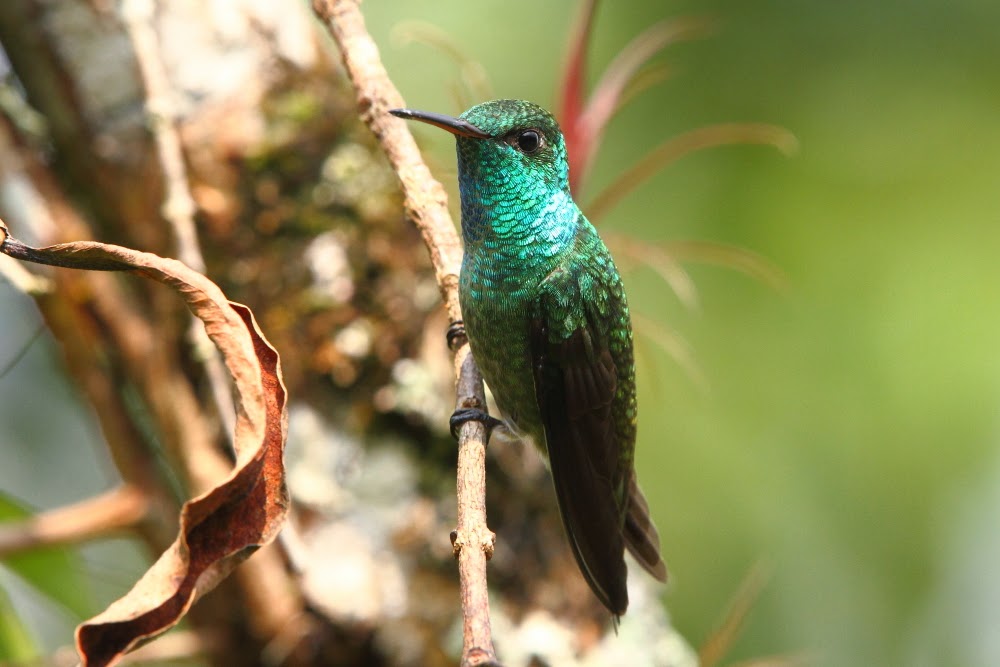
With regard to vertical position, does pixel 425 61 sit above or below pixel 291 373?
above

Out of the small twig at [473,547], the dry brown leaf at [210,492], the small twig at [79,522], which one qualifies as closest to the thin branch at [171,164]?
the small twig at [79,522]

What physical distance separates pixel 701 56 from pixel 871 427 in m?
1.92

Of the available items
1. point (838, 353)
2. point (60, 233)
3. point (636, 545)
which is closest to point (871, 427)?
→ point (838, 353)

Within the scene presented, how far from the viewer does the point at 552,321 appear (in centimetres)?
225

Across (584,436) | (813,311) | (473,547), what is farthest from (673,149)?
(813,311)

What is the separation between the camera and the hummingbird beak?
5.72 feet

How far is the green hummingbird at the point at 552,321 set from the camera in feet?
6.99

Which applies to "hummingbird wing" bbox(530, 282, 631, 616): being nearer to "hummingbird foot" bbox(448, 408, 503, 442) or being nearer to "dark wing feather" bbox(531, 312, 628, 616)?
"dark wing feather" bbox(531, 312, 628, 616)

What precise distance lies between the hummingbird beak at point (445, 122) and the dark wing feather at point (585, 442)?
1.57ft

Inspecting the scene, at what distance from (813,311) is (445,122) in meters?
3.01

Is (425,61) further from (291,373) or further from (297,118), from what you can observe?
(291,373)

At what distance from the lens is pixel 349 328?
251 cm

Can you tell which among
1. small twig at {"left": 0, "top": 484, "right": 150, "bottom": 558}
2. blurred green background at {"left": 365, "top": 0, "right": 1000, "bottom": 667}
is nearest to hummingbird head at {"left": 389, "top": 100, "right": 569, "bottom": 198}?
small twig at {"left": 0, "top": 484, "right": 150, "bottom": 558}

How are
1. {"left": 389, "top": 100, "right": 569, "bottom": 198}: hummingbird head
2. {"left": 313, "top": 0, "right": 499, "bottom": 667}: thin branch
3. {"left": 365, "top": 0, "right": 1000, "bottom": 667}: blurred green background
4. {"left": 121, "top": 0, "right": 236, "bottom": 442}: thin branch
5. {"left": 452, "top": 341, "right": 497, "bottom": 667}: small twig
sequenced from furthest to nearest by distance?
{"left": 365, "top": 0, "right": 1000, "bottom": 667}: blurred green background → {"left": 121, "top": 0, "right": 236, "bottom": 442}: thin branch → {"left": 389, "top": 100, "right": 569, "bottom": 198}: hummingbird head → {"left": 313, "top": 0, "right": 499, "bottom": 667}: thin branch → {"left": 452, "top": 341, "right": 497, "bottom": 667}: small twig
